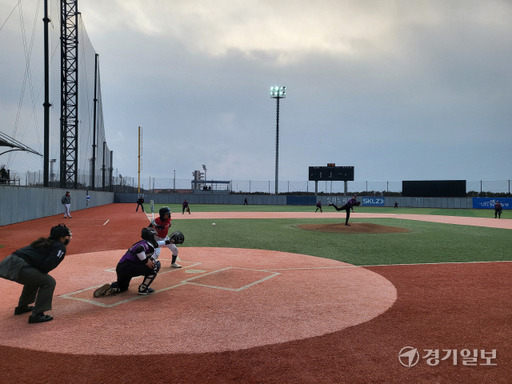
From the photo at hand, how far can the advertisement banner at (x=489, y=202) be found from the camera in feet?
162

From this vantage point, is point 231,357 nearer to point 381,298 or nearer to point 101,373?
point 101,373

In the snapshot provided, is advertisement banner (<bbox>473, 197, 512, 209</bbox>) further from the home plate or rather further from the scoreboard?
the home plate

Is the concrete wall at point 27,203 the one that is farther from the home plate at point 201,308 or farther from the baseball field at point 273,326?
the home plate at point 201,308

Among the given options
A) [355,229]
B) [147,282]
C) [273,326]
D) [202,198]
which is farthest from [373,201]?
[273,326]

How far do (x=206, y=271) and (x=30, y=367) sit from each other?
15.9 feet

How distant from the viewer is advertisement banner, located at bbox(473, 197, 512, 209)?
49344 mm

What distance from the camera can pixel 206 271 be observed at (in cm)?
833

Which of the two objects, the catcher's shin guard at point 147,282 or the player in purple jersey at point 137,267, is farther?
the catcher's shin guard at point 147,282

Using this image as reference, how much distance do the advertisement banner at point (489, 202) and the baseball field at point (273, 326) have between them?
49128 mm

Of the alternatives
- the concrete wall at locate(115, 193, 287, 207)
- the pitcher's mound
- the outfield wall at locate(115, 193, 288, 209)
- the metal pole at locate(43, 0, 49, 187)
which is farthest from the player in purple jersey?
the concrete wall at locate(115, 193, 287, 207)

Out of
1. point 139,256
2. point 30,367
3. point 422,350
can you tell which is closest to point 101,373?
point 30,367

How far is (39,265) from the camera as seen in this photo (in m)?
4.90

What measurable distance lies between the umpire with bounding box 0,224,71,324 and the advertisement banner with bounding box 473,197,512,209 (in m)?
58.0

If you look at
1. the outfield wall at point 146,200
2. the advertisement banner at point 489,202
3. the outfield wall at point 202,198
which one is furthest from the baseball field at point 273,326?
the outfield wall at point 202,198
